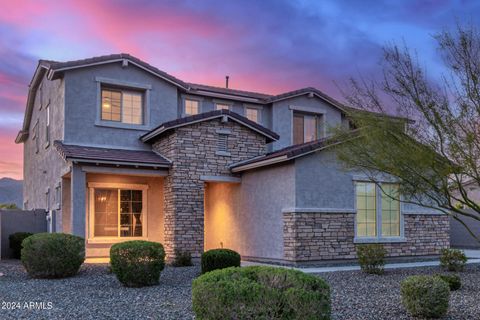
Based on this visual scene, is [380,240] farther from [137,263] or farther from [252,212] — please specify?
[137,263]

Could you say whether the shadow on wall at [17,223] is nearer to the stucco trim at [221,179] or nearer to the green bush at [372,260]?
the stucco trim at [221,179]

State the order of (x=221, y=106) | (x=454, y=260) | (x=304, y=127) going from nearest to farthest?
1. (x=454, y=260)
2. (x=221, y=106)
3. (x=304, y=127)

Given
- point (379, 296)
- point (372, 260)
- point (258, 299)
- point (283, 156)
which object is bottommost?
point (379, 296)

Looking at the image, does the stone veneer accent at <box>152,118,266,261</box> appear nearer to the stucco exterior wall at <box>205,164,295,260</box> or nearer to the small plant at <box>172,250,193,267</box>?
the small plant at <box>172,250,193,267</box>

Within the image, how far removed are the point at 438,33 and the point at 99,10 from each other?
38.4 feet

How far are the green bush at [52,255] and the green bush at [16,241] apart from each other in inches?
261

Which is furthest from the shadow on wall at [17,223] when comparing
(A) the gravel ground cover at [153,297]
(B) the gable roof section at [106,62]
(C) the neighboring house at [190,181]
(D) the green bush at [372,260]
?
(D) the green bush at [372,260]

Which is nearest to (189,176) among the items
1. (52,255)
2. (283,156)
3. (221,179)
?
(221,179)

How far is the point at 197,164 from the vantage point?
17.1m

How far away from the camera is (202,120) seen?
1711cm

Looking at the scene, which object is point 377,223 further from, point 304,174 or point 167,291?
point 167,291

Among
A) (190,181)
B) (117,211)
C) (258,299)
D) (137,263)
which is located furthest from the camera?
(117,211)

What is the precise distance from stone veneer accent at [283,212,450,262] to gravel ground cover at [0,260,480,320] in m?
1.49

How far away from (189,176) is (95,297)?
7539mm
